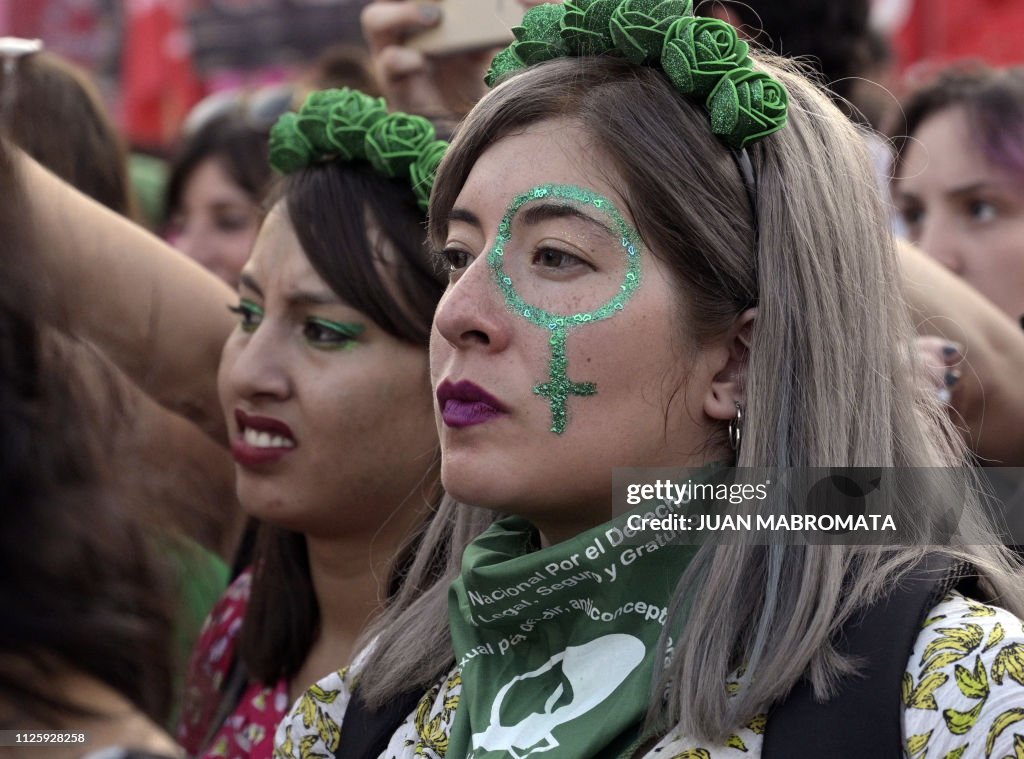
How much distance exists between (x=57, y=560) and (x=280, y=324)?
1820mm

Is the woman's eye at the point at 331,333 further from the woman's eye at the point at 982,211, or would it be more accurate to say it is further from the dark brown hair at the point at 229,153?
the dark brown hair at the point at 229,153

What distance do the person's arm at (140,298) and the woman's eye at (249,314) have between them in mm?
230

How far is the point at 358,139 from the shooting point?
133 inches

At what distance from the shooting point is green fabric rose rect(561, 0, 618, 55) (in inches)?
99.6

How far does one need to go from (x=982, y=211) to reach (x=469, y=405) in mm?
2345

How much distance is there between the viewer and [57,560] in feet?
4.78

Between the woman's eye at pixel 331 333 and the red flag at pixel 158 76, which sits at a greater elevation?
the red flag at pixel 158 76

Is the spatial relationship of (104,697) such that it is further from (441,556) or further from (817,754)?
(441,556)

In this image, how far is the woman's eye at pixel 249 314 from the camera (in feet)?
10.9

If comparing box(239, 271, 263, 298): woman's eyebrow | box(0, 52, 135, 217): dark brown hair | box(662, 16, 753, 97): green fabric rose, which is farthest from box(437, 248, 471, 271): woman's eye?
box(0, 52, 135, 217): dark brown hair

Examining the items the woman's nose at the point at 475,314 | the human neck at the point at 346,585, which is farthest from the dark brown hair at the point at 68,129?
the woman's nose at the point at 475,314

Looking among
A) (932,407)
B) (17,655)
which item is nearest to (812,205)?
(932,407)

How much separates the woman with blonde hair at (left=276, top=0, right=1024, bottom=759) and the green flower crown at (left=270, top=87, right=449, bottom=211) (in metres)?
0.73

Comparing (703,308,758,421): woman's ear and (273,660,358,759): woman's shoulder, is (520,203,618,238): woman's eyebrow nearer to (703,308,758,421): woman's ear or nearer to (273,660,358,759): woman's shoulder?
(703,308,758,421): woman's ear
